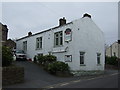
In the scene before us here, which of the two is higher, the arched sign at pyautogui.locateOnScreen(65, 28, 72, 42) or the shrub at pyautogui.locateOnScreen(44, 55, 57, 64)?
the arched sign at pyautogui.locateOnScreen(65, 28, 72, 42)

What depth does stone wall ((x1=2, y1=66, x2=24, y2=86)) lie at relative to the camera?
15.1m

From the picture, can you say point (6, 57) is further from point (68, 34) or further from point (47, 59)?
point (68, 34)

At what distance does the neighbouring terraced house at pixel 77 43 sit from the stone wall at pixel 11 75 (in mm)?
9416

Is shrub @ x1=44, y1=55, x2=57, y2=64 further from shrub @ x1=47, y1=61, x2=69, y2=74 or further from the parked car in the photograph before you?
the parked car

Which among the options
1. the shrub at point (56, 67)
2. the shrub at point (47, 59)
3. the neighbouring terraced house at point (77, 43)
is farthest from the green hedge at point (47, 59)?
the shrub at point (56, 67)

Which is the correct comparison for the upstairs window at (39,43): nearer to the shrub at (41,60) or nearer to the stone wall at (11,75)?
the shrub at (41,60)

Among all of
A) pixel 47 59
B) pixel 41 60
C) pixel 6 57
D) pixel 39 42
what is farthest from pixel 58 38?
pixel 6 57

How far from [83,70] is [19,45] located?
1618 cm

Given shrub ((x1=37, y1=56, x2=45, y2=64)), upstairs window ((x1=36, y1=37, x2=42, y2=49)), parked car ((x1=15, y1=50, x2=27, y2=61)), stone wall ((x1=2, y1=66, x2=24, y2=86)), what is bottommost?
stone wall ((x1=2, y1=66, x2=24, y2=86))

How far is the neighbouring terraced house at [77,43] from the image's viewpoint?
24.9m

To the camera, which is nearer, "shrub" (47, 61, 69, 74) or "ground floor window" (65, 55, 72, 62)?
"shrub" (47, 61, 69, 74)

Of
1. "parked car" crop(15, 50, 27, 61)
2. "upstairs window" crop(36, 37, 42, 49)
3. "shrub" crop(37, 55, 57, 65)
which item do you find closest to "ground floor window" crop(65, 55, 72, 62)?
"shrub" crop(37, 55, 57, 65)

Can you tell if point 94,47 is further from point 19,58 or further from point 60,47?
point 19,58

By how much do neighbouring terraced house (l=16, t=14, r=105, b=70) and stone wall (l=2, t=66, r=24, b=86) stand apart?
30.9 ft
